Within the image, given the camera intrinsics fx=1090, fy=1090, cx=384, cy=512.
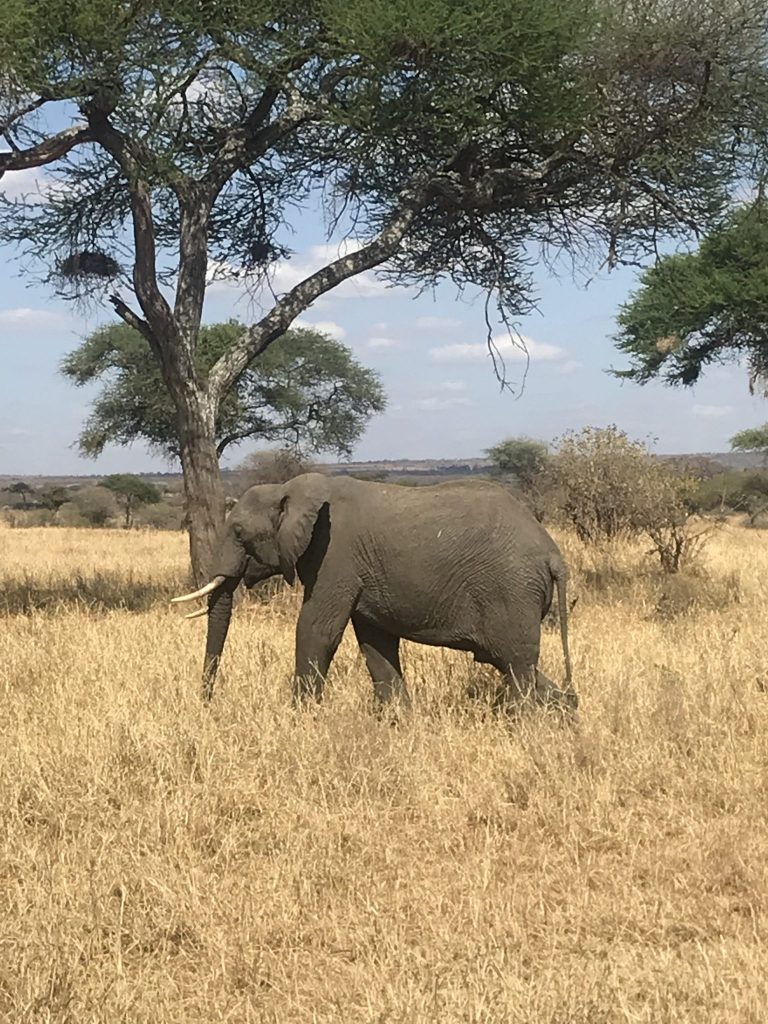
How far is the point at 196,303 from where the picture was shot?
1190 cm

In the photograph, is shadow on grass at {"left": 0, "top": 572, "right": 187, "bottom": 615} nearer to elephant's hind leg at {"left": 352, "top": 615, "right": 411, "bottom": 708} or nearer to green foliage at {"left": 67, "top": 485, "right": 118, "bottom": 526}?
elephant's hind leg at {"left": 352, "top": 615, "right": 411, "bottom": 708}

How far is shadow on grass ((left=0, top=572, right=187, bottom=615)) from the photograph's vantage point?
1117cm

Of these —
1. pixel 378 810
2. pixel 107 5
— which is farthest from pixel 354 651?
pixel 107 5

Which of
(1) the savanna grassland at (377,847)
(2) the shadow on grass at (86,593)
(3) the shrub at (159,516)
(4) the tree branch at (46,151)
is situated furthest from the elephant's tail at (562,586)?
(3) the shrub at (159,516)

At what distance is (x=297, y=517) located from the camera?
6203mm

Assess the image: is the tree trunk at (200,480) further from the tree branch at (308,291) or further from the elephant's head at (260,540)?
the elephant's head at (260,540)

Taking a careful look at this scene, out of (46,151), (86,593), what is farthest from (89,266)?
(86,593)

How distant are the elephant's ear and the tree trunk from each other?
5.50 meters

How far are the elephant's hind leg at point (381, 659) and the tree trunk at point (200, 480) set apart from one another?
5.27 metres

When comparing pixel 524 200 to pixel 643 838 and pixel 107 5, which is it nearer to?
pixel 107 5

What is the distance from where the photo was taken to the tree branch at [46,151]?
10.7 metres

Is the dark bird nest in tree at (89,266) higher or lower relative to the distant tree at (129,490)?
higher

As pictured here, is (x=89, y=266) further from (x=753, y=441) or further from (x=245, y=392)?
(x=753, y=441)

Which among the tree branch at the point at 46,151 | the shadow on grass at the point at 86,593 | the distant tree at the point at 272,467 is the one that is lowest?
the shadow on grass at the point at 86,593
